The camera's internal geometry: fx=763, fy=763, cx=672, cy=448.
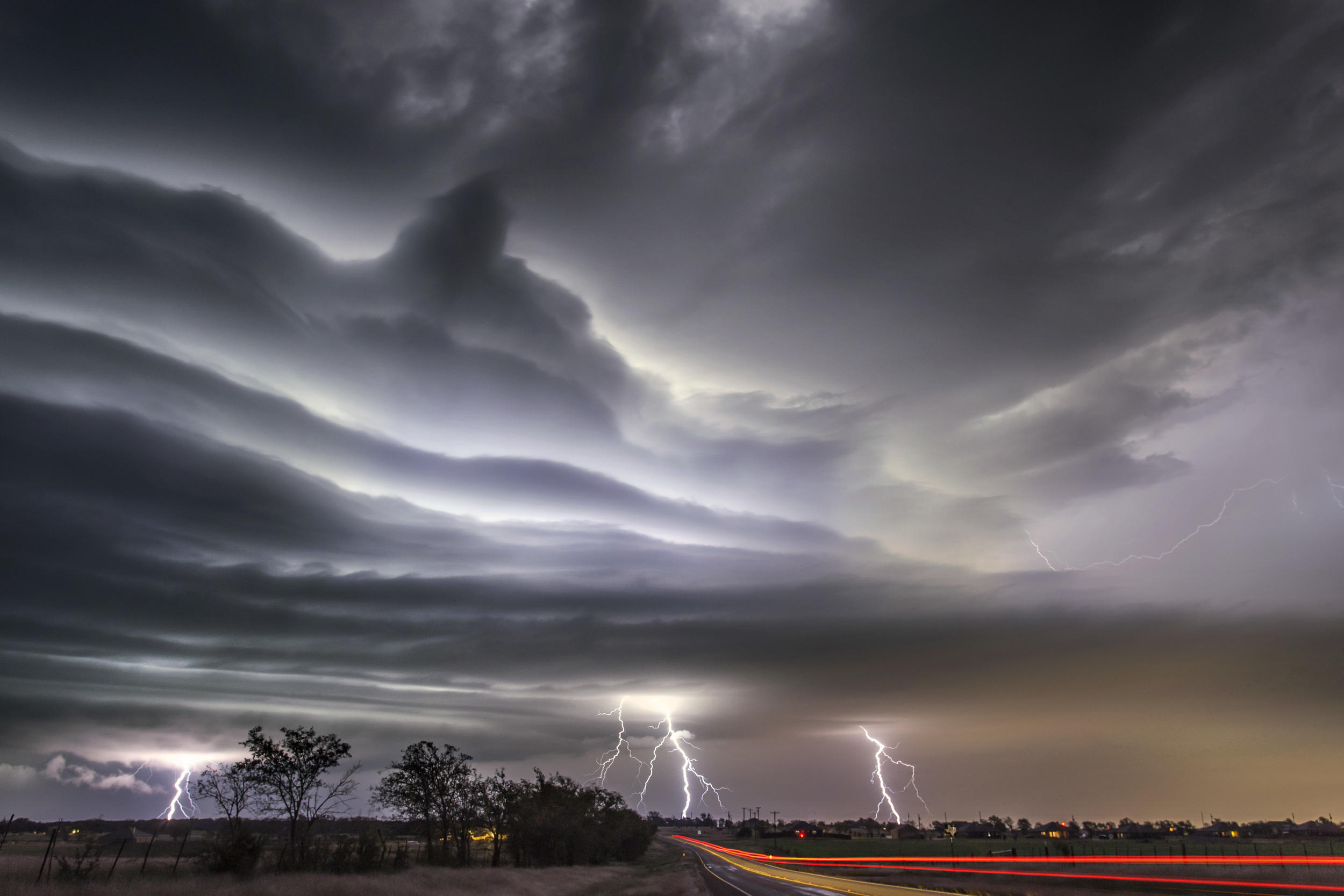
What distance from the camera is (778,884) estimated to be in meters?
58.9

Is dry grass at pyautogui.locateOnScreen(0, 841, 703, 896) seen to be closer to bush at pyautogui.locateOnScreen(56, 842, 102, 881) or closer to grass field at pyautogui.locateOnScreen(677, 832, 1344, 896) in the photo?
bush at pyautogui.locateOnScreen(56, 842, 102, 881)

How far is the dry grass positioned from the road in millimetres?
2626

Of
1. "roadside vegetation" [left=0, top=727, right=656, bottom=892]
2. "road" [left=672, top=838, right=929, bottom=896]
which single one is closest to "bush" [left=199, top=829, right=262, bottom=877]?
"roadside vegetation" [left=0, top=727, right=656, bottom=892]

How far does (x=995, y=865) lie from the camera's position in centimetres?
8225

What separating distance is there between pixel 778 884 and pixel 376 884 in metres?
35.6

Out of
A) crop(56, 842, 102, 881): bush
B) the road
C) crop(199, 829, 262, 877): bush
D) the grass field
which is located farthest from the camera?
the grass field

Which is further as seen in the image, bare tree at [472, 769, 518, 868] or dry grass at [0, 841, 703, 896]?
bare tree at [472, 769, 518, 868]

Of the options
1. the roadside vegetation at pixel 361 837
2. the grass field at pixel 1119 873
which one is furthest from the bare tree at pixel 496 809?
the grass field at pixel 1119 873

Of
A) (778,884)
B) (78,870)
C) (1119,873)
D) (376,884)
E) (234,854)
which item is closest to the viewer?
(78,870)

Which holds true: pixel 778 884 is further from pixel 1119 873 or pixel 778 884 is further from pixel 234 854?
pixel 234 854

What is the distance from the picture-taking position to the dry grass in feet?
80.8

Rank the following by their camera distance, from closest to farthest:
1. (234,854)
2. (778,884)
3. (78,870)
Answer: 1. (78,870)
2. (234,854)
3. (778,884)

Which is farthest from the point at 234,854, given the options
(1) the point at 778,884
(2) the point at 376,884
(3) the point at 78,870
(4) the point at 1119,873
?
(4) the point at 1119,873

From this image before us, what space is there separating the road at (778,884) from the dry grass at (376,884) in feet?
8.62
